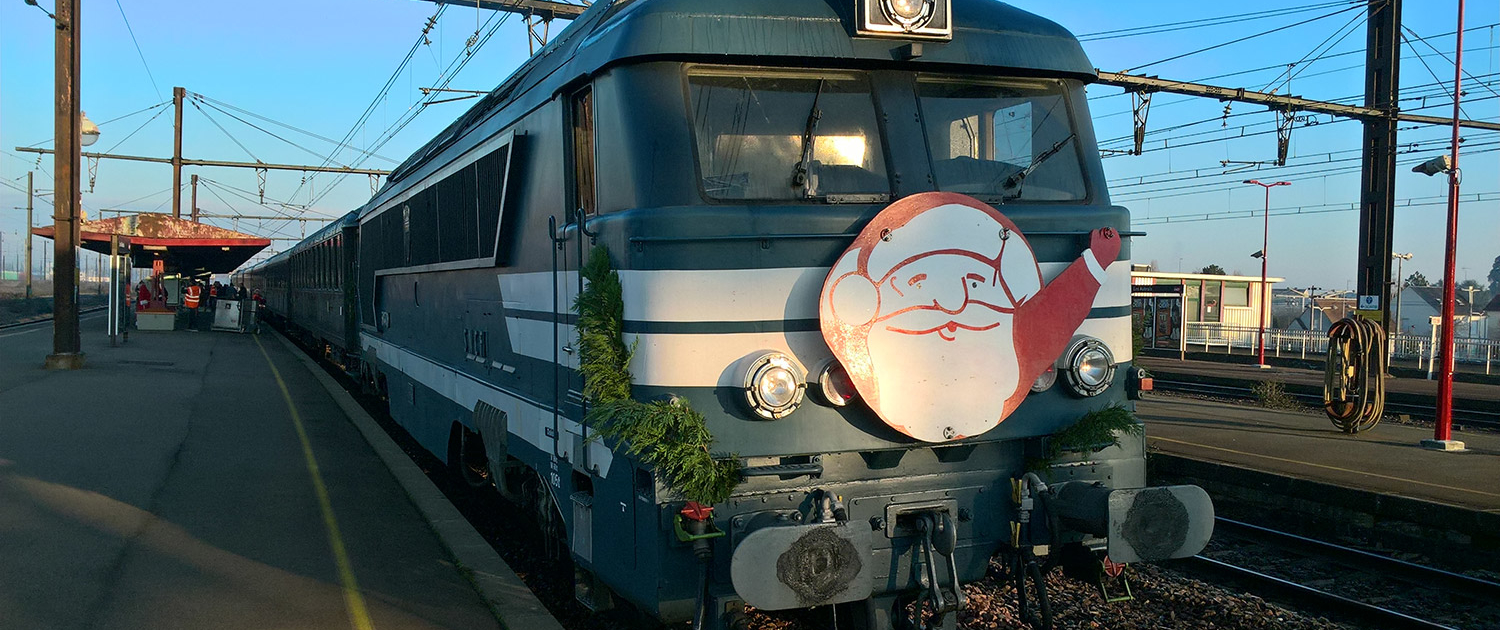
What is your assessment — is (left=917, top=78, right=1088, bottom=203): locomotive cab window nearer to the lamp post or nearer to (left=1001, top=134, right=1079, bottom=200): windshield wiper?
(left=1001, top=134, right=1079, bottom=200): windshield wiper

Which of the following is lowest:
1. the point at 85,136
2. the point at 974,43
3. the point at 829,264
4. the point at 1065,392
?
the point at 1065,392

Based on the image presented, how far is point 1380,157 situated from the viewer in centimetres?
2017

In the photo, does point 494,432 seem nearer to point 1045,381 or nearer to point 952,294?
point 952,294

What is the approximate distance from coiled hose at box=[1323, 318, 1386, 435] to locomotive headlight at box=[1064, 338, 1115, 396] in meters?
10.0

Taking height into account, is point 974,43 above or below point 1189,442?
above

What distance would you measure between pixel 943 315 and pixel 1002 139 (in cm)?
108

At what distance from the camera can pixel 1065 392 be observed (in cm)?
488

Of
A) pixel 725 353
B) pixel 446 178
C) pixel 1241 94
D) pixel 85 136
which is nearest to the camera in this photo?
pixel 725 353

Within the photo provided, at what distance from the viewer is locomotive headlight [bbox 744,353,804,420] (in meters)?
4.27

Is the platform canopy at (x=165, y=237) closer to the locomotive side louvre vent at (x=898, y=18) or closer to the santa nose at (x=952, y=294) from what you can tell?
the locomotive side louvre vent at (x=898, y=18)

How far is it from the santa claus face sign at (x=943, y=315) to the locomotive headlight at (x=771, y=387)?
22 centimetres

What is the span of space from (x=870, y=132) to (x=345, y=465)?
7.21 metres

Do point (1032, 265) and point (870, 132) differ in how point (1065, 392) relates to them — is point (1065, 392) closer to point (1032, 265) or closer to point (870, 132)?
point (1032, 265)

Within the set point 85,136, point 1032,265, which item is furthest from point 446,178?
point 85,136
